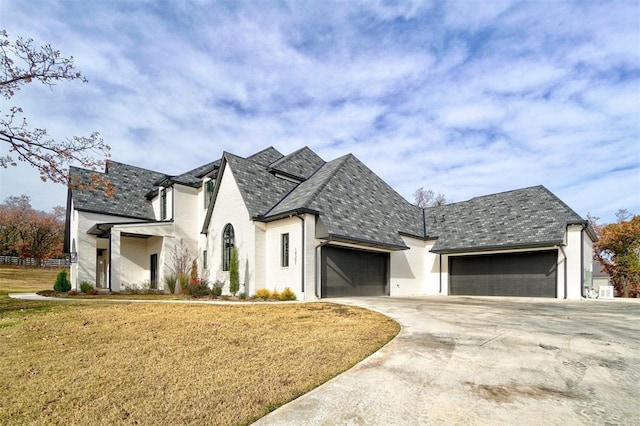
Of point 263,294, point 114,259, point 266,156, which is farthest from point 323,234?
point 114,259

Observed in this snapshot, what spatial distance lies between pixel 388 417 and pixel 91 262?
22.8 metres

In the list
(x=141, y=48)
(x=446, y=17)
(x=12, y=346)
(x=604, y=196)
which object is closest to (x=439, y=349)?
(x=12, y=346)

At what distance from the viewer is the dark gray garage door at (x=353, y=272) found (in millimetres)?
16344

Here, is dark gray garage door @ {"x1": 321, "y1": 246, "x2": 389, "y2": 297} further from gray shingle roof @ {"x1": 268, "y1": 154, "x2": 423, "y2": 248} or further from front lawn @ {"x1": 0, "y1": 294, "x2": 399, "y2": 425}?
front lawn @ {"x1": 0, "y1": 294, "x2": 399, "y2": 425}

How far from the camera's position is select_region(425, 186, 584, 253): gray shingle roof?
18.1 metres

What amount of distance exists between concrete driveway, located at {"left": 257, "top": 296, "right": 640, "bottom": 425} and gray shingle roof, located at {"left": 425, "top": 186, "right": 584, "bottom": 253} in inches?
459

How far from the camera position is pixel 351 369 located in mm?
5098

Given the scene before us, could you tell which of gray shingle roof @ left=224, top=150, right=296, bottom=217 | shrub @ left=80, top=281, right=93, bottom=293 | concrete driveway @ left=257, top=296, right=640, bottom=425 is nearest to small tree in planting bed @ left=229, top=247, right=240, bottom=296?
gray shingle roof @ left=224, top=150, right=296, bottom=217

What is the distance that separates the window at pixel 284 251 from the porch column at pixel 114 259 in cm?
1044

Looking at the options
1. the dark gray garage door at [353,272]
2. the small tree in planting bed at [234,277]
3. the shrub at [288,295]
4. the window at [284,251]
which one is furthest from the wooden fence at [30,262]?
the dark gray garage door at [353,272]

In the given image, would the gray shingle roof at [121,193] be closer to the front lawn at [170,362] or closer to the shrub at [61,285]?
the shrub at [61,285]

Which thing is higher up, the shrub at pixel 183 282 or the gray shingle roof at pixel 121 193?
the gray shingle roof at pixel 121 193

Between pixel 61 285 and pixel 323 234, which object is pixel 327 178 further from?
pixel 61 285

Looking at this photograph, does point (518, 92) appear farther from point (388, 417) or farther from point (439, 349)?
point (388, 417)
